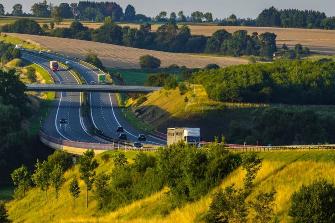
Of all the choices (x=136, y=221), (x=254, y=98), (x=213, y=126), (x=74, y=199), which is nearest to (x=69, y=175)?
(x=74, y=199)

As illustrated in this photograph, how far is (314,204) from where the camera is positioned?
66.9 m

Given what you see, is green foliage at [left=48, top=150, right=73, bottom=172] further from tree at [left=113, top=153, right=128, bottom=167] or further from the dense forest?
the dense forest

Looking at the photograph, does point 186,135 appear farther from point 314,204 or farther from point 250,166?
point 314,204

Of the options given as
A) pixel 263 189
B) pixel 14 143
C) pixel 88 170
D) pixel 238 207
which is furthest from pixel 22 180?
pixel 238 207

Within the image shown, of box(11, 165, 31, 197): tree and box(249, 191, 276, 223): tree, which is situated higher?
box(249, 191, 276, 223): tree

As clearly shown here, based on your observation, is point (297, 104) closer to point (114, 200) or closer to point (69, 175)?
point (69, 175)

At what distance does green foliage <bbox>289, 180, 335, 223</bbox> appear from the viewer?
6694 centimetres

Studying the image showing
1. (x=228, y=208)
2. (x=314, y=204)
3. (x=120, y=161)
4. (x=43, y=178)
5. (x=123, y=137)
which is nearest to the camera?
(x=314, y=204)

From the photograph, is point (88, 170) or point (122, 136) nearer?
point (88, 170)

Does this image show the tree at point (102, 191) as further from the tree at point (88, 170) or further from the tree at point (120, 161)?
the tree at point (120, 161)

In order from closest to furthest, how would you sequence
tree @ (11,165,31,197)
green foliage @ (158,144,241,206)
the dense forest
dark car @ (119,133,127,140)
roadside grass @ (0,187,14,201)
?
1. green foliage @ (158,144,241,206)
2. tree @ (11,165,31,197)
3. roadside grass @ (0,187,14,201)
4. the dense forest
5. dark car @ (119,133,127,140)

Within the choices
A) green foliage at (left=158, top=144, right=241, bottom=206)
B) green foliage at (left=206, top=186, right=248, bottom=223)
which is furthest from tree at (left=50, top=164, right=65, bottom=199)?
green foliage at (left=206, top=186, right=248, bottom=223)

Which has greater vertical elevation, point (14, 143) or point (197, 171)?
point (197, 171)

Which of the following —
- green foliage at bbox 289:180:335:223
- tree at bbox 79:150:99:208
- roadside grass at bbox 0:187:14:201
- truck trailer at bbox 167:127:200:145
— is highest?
green foliage at bbox 289:180:335:223
